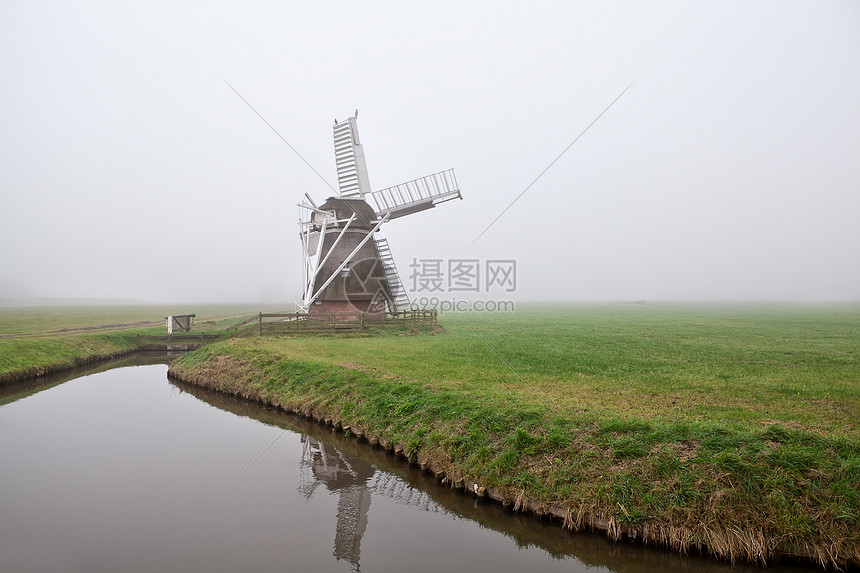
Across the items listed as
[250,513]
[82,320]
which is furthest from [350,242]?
[82,320]

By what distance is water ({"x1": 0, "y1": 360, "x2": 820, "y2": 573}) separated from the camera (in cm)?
699

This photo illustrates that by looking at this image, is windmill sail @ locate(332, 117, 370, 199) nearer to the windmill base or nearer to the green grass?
the windmill base

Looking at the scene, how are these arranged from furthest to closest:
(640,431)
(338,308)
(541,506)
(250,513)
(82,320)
A: (82,320) → (338,308) → (640,431) → (250,513) → (541,506)

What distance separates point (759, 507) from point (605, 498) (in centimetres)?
228

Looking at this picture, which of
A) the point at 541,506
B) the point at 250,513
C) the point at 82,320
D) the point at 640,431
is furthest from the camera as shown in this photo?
the point at 82,320

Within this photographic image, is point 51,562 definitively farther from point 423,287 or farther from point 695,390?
point 423,287

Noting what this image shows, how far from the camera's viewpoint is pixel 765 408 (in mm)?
10273

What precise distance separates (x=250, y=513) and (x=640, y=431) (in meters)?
7.72

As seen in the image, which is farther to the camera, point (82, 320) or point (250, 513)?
point (82, 320)

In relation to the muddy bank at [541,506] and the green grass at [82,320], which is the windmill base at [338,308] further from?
the green grass at [82,320]

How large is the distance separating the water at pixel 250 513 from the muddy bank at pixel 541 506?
20 cm

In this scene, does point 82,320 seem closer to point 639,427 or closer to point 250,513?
point 250,513

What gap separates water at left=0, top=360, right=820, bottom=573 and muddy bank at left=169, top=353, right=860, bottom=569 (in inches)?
7.9

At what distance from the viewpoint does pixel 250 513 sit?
8453 mm
